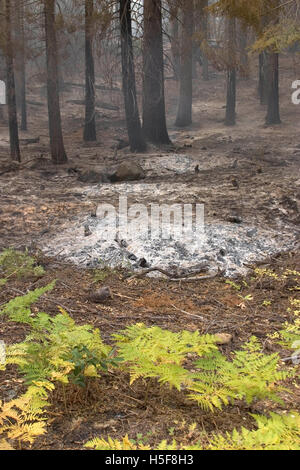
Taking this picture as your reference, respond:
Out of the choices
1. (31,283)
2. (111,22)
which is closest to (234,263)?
(31,283)

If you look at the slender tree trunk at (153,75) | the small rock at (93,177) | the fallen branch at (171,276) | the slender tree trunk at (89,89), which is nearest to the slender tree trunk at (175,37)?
the slender tree trunk at (153,75)

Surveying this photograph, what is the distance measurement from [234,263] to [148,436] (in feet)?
14.1

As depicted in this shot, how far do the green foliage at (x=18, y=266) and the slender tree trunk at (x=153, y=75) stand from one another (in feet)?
36.4

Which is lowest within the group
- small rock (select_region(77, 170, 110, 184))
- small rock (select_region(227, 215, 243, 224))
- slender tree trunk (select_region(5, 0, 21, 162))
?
small rock (select_region(227, 215, 243, 224))

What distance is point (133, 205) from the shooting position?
9117 mm

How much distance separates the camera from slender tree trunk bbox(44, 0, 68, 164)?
13.7 meters

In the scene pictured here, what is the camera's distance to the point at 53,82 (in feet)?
47.8

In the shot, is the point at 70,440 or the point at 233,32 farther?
the point at 233,32

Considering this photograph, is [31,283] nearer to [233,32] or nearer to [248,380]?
[248,380]

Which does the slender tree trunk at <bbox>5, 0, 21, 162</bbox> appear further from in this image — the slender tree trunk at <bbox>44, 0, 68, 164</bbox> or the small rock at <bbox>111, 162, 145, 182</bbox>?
the small rock at <bbox>111, 162, 145, 182</bbox>

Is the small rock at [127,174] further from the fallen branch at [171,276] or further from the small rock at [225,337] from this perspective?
the small rock at [225,337]

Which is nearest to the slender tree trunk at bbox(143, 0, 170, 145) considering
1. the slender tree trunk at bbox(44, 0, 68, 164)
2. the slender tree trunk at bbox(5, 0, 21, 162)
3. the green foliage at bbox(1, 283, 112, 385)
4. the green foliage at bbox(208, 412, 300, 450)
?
the slender tree trunk at bbox(44, 0, 68, 164)

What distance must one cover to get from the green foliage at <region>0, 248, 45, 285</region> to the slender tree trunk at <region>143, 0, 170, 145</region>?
11.1 m

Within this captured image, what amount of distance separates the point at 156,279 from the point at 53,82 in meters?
10.6
